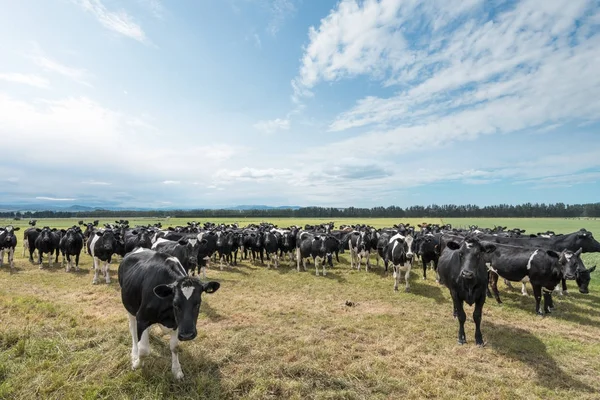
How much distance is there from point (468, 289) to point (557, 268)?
4.69 m

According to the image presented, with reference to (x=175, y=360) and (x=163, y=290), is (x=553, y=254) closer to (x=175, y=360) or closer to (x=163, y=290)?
(x=175, y=360)

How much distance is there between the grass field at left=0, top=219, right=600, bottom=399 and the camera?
521cm

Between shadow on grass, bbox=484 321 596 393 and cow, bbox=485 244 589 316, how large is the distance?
248cm

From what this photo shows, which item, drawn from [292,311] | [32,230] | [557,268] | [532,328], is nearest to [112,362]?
[292,311]

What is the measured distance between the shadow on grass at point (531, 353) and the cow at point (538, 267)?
248cm

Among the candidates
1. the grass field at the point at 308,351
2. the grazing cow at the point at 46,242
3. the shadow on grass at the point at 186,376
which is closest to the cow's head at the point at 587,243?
the grass field at the point at 308,351

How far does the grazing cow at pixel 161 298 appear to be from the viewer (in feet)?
16.2

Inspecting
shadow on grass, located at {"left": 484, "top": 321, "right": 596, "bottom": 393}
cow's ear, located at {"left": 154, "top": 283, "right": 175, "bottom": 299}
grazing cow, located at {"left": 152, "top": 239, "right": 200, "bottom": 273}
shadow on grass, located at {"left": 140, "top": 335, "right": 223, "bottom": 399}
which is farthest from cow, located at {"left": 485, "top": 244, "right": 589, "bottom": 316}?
grazing cow, located at {"left": 152, "top": 239, "right": 200, "bottom": 273}

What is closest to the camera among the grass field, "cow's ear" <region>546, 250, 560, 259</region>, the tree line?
the grass field

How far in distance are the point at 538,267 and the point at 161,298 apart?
11.4 metres

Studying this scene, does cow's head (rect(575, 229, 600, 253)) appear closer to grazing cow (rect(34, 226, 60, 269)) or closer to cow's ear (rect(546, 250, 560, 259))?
cow's ear (rect(546, 250, 560, 259))

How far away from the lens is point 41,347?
6184 mm

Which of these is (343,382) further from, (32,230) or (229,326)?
(32,230)

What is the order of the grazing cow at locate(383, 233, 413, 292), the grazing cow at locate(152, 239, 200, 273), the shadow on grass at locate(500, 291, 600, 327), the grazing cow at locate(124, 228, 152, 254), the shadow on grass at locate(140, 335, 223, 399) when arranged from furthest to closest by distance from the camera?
the grazing cow at locate(124, 228, 152, 254) → the grazing cow at locate(383, 233, 413, 292) → the grazing cow at locate(152, 239, 200, 273) → the shadow on grass at locate(500, 291, 600, 327) → the shadow on grass at locate(140, 335, 223, 399)
